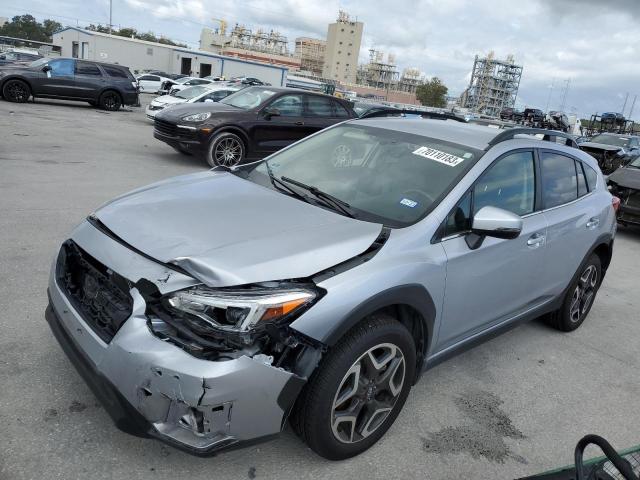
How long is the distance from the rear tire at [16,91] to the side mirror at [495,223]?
18.2m

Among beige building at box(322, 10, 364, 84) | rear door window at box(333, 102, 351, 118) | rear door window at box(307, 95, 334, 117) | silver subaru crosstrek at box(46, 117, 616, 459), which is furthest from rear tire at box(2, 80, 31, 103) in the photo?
beige building at box(322, 10, 364, 84)

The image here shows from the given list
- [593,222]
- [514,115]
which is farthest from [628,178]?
[514,115]

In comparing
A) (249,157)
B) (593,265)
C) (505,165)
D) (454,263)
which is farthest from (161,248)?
(249,157)

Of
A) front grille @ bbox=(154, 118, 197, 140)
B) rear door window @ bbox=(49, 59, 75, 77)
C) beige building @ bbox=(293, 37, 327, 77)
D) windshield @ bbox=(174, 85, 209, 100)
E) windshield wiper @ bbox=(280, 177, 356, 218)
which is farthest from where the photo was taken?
beige building @ bbox=(293, 37, 327, 77)

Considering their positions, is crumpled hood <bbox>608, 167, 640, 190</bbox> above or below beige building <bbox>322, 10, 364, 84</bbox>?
below

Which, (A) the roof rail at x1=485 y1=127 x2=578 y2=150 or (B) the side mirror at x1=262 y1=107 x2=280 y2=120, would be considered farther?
(B) the side mirror at x1=262 y1=107 x2=280 y2=120

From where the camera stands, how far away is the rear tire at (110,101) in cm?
1934

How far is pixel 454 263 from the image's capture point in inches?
116

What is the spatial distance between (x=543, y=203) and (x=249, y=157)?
7499mm

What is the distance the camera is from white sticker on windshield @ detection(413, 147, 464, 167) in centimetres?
328

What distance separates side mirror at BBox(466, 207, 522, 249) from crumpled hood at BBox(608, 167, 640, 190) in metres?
7.70

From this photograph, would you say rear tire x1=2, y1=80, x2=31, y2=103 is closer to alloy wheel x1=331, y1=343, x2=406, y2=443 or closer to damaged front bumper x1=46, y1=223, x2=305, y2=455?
damaged front bumper x1=46, y1=223, x2=305, y2=455

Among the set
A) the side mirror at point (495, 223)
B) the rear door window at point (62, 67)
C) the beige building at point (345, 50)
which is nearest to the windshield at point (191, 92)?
the rear door window at point (62, 67)

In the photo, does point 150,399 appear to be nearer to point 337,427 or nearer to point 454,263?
point 337,427
